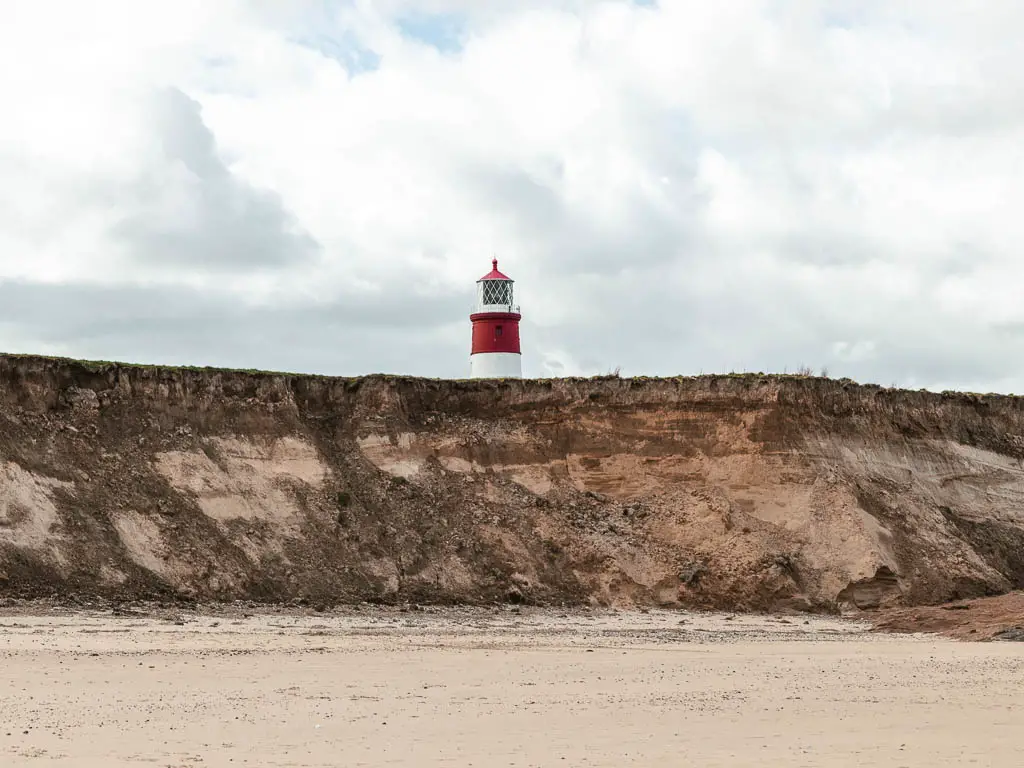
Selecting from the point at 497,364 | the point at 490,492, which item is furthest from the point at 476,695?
the point at 497,364

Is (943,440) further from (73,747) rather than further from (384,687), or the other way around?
(73,747)

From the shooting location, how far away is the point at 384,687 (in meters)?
15.2

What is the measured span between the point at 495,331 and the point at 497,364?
1243mm

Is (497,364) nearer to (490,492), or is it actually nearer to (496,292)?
(496,292)

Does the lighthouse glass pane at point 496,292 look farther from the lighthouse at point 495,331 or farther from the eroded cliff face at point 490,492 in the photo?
the eroded cliff face at point 490,492

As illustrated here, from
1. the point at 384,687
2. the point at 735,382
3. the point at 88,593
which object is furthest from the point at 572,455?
the point at 384,687

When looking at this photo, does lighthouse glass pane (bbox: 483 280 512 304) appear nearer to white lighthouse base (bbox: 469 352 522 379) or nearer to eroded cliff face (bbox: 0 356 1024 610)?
white lighthouse base (bbox: 469 352 522 379)

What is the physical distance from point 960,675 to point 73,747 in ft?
36.4

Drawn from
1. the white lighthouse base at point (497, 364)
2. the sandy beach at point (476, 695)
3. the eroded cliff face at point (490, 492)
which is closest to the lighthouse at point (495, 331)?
the white lighthouse base at point (497, 364)

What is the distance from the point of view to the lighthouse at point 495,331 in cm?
4334

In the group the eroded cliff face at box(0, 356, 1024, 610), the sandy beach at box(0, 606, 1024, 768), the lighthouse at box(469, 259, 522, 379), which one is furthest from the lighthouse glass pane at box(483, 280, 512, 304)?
the sandy beach at box(0, 606, 1024, 768)

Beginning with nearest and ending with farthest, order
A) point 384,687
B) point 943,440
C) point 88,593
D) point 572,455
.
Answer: point 384,687 < point 88,593 < point 572,455 < point 943,440

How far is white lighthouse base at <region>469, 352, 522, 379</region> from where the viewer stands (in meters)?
43.1

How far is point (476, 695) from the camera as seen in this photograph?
48.6ft
